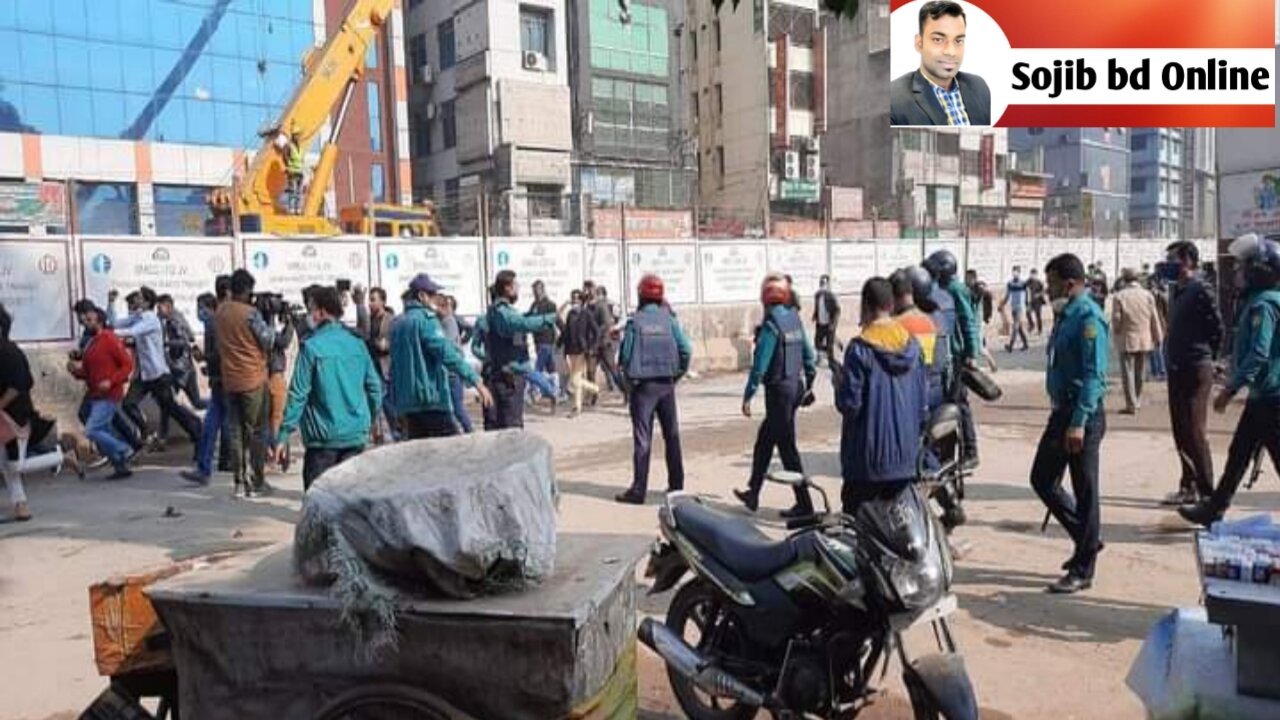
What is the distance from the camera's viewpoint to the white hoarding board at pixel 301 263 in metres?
12.4

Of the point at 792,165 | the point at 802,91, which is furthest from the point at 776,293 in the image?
the point at 802,91

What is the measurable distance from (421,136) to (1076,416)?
146 feet

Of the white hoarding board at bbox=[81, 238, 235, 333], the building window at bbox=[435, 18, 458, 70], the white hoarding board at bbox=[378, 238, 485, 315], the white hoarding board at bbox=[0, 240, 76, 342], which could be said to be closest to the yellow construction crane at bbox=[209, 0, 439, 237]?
the white hoarding board at bbox=[378, 238, 485, 315]

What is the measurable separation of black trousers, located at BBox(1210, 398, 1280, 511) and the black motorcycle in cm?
331

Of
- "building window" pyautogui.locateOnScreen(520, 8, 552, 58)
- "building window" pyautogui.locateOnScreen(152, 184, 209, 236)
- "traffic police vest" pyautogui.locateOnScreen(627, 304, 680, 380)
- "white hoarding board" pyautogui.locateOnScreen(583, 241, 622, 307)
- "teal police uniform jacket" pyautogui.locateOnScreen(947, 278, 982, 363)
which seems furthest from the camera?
"building window" pyautogui.locateOnScreen(520, 8, 552, 58)

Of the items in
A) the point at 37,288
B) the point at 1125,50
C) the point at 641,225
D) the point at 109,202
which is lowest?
the point at 37,288

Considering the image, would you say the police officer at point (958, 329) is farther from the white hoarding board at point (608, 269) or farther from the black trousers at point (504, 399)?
the white hoarding board at point (608, 269)

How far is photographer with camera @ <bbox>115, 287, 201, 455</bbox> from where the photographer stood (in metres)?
9.54

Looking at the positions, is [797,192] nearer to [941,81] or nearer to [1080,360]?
[941,81]

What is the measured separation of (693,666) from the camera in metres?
3.41

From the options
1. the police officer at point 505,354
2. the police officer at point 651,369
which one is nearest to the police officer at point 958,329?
the police officer at point 651,369

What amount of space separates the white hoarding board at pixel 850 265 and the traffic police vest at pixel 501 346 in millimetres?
14025

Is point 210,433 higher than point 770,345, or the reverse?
point 770,345

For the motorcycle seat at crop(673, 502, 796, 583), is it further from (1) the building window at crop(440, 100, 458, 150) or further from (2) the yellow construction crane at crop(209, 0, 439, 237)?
Result: (1) the building window at crop(440, 100, 458, 150)
